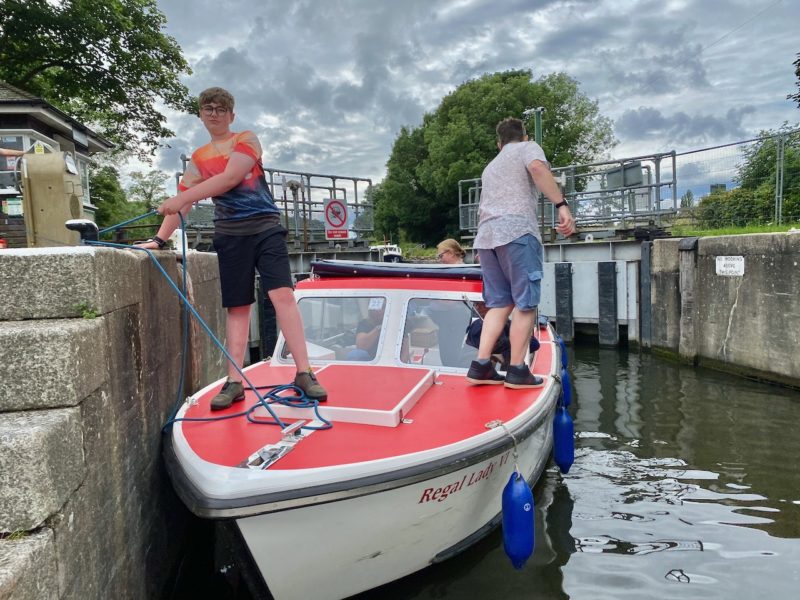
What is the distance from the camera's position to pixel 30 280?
230cm

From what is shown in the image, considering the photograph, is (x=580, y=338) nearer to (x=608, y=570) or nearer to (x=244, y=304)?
(x=608, y=570)

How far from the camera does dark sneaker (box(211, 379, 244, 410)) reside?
3.54 m

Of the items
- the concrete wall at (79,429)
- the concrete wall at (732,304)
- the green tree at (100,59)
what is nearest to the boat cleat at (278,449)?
the concrete wall at (79,429)

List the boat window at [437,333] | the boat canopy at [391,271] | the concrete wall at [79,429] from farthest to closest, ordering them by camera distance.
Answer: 1. the boat canopy at [391,271]
2. the boat window at [437,333]
3. the concrete wall at [79,429]

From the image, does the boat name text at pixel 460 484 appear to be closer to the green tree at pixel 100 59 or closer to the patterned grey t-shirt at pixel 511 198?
the patterned grey t-shirt at pixel 511 198

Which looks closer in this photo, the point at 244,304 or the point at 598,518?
the point at 244,304

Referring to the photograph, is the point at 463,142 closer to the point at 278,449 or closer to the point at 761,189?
the point at 761,189

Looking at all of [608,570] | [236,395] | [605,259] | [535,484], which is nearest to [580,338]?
[605,259]

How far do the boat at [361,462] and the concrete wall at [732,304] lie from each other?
530 centimetres

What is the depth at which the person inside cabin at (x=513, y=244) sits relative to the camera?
3.79 m

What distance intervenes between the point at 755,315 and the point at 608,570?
617cm

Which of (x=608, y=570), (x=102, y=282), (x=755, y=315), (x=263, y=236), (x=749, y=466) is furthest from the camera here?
(x=755, y=315)

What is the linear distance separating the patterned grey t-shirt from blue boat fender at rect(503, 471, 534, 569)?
5.23ft

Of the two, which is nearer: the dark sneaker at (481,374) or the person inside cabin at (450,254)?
the dark sneaker at (481,374)
